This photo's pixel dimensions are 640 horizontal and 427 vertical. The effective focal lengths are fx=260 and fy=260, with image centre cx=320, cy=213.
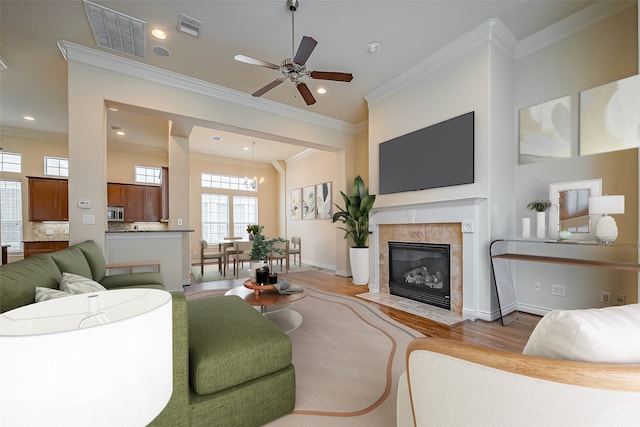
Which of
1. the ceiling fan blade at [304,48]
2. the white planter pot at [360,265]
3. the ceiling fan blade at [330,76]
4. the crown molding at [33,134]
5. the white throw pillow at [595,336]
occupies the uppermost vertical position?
the crown molding at [33,134]

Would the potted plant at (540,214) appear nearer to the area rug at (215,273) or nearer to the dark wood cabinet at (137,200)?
the area rug at (215,273)

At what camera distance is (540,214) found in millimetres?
2811

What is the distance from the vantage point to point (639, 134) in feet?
7.84

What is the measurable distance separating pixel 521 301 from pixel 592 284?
70 centimetres


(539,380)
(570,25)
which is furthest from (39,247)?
(570,25)

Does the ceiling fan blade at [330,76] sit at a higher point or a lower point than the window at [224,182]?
higher

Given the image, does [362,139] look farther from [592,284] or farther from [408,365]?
[408,365]

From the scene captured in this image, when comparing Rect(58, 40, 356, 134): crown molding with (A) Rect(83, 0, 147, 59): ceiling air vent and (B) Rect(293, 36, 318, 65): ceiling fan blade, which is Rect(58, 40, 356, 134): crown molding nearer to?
(A) Rect(83, 0, 147, 59): ceiling air vent

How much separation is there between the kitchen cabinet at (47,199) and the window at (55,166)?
0.43m

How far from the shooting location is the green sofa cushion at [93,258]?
2740 millimetres

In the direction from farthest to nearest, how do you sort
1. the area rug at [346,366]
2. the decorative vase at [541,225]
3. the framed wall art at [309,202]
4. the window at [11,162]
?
the framed wall art at [309,202]
the window at [11,162]
the decorative vase at [541,225]
the area rug at [346,366]

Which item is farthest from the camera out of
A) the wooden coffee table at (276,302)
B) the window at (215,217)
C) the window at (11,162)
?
the window at (215,217)

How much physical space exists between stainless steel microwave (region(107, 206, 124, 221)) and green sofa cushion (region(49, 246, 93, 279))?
4515 millimetres

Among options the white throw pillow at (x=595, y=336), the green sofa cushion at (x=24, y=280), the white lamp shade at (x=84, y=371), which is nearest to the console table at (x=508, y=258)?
the white throw pillow at (x=595, y=336)
